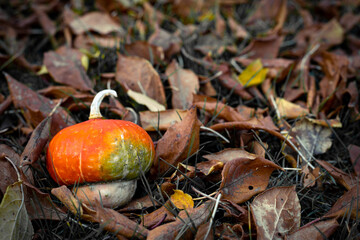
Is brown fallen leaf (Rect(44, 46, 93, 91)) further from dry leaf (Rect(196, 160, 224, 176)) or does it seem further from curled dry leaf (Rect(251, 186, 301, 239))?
curled dry leaf (Rect(251, 186, 301, 239))

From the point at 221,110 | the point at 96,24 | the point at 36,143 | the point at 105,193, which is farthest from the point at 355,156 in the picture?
the point at 96,24

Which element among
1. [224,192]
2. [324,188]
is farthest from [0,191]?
[324,188]

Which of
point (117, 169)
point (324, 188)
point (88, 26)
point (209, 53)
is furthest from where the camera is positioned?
point (88, 26)

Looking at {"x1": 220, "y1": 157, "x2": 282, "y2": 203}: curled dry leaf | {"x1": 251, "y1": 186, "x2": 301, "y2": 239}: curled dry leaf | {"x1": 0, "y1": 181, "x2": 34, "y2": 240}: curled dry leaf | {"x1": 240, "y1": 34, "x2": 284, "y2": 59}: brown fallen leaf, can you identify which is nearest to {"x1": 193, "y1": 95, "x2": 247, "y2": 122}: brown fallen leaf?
{"x1": 220, "y1": 157, "x2": 282, "y2": 203}: curled dry leaf

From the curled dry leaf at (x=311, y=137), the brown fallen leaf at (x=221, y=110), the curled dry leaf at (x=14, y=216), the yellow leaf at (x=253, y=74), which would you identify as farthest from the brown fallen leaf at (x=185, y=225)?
the yellow leaf at (x=253, y=74)

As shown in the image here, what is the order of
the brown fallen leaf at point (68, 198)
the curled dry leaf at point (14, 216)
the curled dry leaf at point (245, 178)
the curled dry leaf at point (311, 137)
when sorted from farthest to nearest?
the curled dry leaf at point (311, 137) < the curled dry leaf at point (245, 178) < the brown fallen leaf at point (68, 198) < the curled dry leaf at point (14, 216)

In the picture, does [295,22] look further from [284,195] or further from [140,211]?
[140,211]

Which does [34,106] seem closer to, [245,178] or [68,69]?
[68,69]

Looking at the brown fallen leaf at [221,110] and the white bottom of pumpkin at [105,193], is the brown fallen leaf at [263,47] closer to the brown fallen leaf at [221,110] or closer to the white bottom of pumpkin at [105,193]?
the brown fallen leaf at [221,110]
